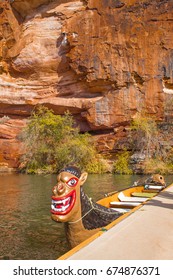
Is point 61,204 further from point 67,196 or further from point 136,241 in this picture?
point 136,241

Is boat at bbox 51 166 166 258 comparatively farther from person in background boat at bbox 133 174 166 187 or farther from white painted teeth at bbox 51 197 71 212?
person in background boat at bbox 133 174 166 187

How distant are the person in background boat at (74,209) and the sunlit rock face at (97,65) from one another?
2474 cm

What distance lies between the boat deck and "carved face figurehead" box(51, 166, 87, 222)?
943 millimetres

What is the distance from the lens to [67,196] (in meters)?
5.52

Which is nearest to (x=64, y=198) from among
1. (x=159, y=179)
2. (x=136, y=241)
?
(x=136, y=241)

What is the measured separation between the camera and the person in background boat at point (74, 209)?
216 inches

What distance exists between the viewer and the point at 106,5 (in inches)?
1240

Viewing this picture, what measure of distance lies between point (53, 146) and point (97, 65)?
350 inches

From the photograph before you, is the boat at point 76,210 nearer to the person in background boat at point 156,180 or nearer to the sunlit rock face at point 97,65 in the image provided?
the person in background boat at point 156,180

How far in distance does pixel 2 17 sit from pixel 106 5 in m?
11.7

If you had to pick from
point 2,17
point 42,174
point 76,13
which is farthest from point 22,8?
point 42,174

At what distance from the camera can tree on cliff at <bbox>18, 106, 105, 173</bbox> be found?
93.3 feet

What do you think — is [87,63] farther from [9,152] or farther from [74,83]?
[9,152]

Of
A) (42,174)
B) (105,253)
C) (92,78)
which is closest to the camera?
(105,253)
